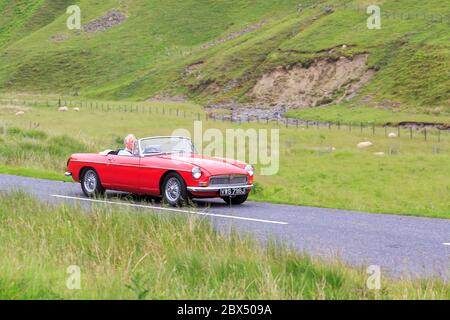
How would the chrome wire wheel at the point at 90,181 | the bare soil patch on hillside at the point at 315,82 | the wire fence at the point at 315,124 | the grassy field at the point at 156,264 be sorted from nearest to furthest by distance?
the grassy field at the point at 156,264, the chrome wire wheel at the point at 90,181, the wire fence at the point at 315,124, the bare soil patch on hillside at the point at 315,82

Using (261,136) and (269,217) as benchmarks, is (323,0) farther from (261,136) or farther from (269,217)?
(269,217)

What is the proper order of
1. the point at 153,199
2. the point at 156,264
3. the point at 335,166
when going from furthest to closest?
the point at 335,166
the point at 153,199
the point at 156,264

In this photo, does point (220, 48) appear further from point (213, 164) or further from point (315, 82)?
point (213, 164)

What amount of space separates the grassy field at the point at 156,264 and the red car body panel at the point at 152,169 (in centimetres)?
444

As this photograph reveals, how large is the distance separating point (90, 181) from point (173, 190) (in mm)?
2751

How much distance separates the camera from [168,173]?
640 inches

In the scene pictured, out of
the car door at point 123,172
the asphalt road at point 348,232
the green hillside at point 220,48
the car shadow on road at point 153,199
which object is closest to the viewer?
the asphalt road at point 348,232

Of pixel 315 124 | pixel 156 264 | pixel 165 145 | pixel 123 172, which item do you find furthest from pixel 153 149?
pixel 315 124

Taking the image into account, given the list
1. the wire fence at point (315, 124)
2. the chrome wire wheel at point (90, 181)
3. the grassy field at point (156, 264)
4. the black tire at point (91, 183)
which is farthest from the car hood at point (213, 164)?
the wire fence at point (315, 124)

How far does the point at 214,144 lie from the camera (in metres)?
40.1

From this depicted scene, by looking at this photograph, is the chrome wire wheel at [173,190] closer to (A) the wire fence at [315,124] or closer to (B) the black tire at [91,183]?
(B) the black tire at [91,183]

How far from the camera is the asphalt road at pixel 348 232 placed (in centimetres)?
1027

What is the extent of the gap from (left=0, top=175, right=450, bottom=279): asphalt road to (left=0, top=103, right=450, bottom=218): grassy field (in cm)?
151

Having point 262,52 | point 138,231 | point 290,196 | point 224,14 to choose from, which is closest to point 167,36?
point 224,14
